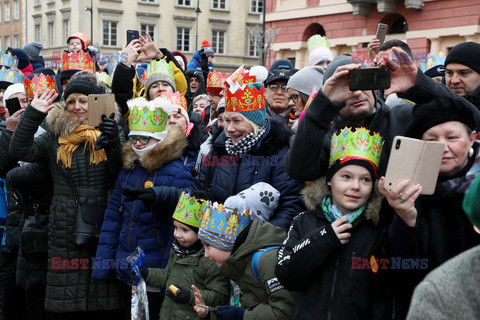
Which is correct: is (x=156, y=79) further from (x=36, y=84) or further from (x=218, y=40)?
(x=218, y=40)

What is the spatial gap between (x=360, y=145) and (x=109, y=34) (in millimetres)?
45707

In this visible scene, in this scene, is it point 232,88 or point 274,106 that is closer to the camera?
point 232,88

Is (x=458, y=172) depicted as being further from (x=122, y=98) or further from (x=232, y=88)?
(x=122, y=98)

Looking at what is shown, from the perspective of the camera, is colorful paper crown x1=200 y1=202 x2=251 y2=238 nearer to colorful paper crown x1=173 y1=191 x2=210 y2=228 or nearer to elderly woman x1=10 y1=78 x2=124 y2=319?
colorful paper crown x1=173 y1=191 x2=210 y2=228

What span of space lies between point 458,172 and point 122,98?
3.64m

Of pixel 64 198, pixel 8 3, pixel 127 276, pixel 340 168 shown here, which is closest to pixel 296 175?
pixel 340 168

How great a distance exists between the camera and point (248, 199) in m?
4.03

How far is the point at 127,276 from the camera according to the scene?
471 cm

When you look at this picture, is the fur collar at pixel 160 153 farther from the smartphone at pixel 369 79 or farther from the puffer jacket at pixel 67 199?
the smartphone at pixel 369 79

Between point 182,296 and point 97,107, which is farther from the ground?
point 97,107

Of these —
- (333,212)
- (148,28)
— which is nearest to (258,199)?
(333,212)

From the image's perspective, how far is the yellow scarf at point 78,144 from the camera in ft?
16.9

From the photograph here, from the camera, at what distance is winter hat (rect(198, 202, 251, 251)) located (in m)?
3.95

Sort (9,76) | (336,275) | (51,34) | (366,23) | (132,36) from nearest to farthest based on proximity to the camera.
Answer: (336,275) → (132,36) → (9,76) → (366,23) → (51,34)
